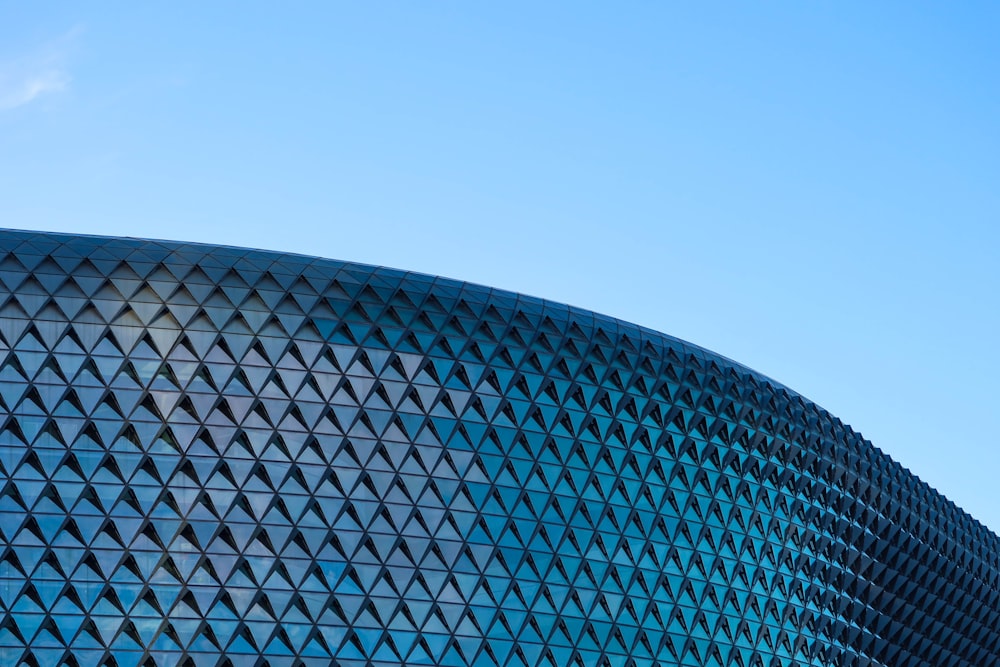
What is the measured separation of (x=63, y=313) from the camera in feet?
165

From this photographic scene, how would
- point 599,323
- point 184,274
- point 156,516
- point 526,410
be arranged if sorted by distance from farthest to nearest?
point 599,323 < point 526,410 < point 184,274 < point 156,516

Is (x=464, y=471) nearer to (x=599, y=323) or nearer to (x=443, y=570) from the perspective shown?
(x=443, y=570)

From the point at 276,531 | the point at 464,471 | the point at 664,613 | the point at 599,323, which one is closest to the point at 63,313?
the point at 276,531

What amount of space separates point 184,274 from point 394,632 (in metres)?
17.8

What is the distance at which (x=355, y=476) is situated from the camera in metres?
52.0

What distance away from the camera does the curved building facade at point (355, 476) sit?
158ft

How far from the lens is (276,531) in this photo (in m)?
50.0

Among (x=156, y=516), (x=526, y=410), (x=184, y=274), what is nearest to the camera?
(x=156, y=516)

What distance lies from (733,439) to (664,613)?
10.4 m

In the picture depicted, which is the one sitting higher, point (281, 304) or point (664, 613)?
point (281, 304)

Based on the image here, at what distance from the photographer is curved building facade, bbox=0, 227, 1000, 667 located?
48156 millimetres

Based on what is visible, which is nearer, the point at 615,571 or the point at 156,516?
the point at 156,516

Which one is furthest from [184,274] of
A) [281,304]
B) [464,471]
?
[464,471]

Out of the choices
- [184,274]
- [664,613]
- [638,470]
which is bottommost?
[664,613]
